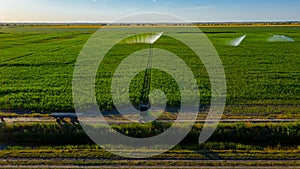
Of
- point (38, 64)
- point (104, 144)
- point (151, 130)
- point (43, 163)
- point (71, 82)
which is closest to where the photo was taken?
point (43, 163)

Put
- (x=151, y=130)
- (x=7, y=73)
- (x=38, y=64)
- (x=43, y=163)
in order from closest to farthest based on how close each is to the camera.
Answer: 1. (x=43, y=163)
2. (x=151, y=130)
3. (x=7, y=73)
4. (x=38, y=64)

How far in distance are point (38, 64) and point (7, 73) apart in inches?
195

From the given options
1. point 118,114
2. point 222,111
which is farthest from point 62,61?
point 222,111

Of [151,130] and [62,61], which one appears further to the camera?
[62,61]

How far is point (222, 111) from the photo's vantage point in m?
15.9

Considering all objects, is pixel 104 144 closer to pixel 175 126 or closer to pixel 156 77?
pixel 175 126

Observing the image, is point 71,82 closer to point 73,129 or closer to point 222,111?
point 73,129

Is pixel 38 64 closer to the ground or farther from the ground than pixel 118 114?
farther from the ground

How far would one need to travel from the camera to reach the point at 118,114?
15.5 meters

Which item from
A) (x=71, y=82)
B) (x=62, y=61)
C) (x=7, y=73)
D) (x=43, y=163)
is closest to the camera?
(x=43, y=163)

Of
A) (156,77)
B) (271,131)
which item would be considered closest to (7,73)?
(156,77)

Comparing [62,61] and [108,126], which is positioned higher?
[62,61]

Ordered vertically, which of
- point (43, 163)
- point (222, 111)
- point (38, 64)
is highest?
point (38, 64)

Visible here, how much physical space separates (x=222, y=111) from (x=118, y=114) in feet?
17.0
